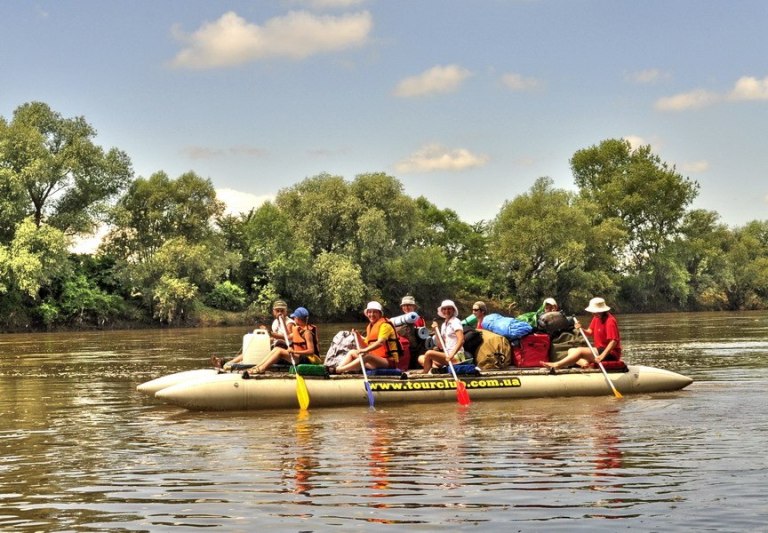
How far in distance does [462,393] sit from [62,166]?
43702mm

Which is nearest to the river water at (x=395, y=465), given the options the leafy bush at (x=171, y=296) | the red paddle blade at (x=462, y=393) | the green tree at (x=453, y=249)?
the red paddle blade at (x=462, y=393)

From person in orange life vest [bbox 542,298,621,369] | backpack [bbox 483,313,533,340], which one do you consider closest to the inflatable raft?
person in orange life vest [bbox 542,298,621,369]

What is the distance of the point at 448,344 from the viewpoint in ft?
50.2

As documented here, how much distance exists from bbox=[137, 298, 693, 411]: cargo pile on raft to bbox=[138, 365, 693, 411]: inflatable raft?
0.05 ft

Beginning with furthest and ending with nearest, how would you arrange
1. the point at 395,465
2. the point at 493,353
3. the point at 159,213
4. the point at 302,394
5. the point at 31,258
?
the point at 159,213 < the point at 31,258 < the point at 493,353 < the point at 302,394 < the point at 395,465

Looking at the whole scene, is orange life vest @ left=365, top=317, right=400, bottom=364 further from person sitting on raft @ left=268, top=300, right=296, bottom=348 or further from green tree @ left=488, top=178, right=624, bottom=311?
green tree @ left=488, top=178, right=624, bottom=311

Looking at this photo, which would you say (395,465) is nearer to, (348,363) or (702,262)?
(348,363)

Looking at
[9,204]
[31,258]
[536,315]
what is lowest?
[536,315]

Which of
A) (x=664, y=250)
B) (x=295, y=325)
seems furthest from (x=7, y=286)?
(x=664, y=250)

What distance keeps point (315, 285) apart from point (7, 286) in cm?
1741

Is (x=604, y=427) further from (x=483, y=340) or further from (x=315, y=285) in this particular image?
(x=315, y=285)

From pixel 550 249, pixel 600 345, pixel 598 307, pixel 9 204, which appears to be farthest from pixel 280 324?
pixel 550 249

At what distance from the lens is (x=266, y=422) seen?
12977 millimetres

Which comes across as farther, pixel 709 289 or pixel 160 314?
pixel 709 289
